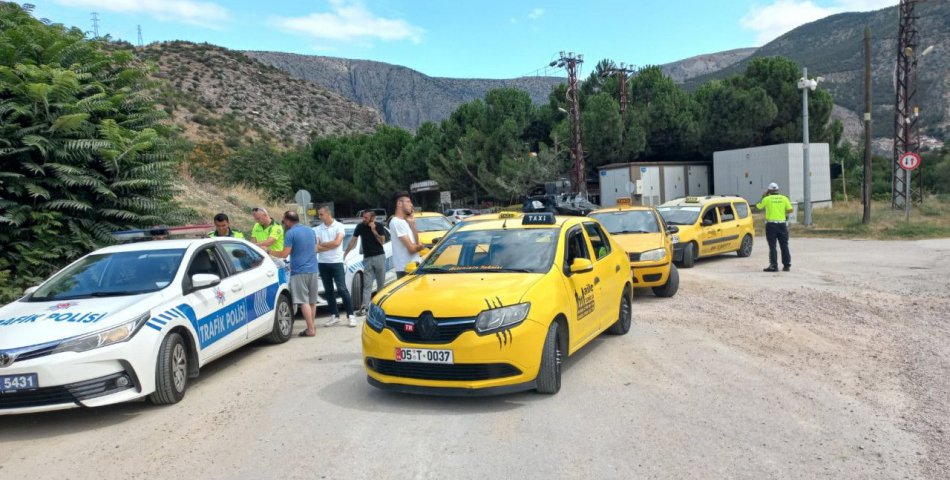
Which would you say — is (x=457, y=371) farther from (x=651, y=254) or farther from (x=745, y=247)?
(x=745, y=247)

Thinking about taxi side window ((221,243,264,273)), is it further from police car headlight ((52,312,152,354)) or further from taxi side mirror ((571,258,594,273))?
taxi side mirror ((571,258,594,273))

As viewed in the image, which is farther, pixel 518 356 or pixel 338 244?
pixel 338 244

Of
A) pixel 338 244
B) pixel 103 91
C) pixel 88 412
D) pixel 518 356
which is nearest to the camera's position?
pixel 518 356

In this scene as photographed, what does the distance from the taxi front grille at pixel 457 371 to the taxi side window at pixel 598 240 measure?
2.47 metres

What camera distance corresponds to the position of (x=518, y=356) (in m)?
5.37

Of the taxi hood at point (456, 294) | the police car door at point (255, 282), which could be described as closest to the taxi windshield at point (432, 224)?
the police car door at point (255, 282)

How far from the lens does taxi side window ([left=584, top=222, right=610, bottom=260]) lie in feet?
24.8

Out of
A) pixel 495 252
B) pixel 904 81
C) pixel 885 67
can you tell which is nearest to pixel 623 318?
pixel 495 252

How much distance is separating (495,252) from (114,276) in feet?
12.4

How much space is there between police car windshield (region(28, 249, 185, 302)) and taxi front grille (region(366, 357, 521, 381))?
267 centimetres

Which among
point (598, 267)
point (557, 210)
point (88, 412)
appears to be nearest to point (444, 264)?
point (598, 267)

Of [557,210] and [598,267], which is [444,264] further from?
[557,210]

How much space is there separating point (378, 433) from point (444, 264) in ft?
7.13

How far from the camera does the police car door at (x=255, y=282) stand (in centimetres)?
770
